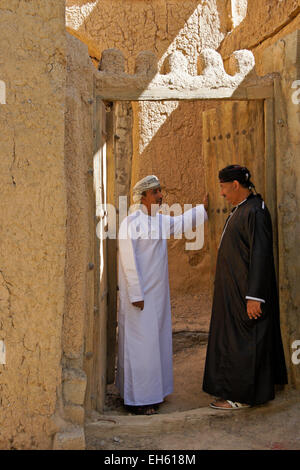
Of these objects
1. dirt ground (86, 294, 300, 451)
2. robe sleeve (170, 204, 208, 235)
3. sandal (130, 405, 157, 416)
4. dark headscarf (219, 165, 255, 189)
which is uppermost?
dark headscarf (219, 165, 255, 189)

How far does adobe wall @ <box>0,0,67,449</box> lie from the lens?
280cm

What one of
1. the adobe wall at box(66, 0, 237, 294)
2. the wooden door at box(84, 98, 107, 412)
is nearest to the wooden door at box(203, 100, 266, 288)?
the wooden door at box(84, 98, 107, 412)

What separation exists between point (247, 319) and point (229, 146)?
149cm

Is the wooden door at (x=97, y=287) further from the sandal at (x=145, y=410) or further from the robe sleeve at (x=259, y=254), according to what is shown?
the robe sleeve at (x=259, y=254)

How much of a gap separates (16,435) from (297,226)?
7.55 feet

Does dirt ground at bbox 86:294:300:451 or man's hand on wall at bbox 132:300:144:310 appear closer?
dirt ground at bbox 86:294:300:451

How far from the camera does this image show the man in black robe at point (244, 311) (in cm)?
345

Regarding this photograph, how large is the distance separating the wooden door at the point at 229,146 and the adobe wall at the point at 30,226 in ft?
5.62

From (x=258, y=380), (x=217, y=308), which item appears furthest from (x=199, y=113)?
(x=258, y=380)

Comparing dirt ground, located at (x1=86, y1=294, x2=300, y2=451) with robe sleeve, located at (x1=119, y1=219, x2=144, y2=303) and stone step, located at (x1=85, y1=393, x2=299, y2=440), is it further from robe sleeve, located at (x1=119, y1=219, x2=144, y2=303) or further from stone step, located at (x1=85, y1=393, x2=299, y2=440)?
robe sleeve, located at (x1=119, y1=219, x2=144, y2=303)

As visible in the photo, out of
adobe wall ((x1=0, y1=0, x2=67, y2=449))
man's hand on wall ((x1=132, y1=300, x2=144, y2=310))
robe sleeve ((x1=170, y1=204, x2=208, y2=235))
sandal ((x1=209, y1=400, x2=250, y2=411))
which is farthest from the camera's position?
robe sleeve ((x1=170, y1=204, x2=208, y2=235))

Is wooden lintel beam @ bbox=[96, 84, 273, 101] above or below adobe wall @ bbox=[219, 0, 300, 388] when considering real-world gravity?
above
